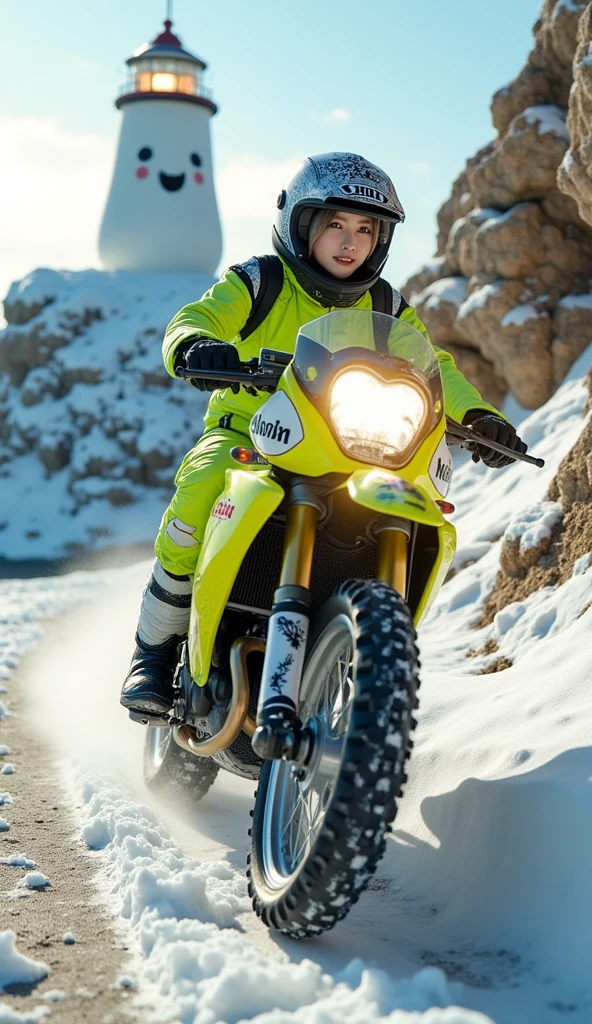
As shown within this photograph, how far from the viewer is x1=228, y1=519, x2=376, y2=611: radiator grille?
3322 mm

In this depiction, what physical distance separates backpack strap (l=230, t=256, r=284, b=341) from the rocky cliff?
7720mm

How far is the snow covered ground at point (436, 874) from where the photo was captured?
7.82ft

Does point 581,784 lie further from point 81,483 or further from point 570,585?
point 81,483

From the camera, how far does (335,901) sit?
8.47 feet

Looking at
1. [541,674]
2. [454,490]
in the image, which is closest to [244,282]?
[541,674]

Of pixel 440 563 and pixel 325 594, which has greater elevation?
pixel 440 563

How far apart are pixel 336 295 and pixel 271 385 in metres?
0.87

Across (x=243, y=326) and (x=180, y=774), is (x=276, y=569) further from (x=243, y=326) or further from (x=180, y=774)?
(x=180, y=774)

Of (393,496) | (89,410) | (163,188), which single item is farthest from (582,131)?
(163,188)

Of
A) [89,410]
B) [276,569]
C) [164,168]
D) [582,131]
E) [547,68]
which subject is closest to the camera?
[276,569]

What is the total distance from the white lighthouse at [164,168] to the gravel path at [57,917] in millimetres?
46540

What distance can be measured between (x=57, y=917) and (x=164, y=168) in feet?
161

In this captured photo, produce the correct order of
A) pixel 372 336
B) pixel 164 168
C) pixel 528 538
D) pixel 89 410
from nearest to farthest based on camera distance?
pixel 372 336 < pixel 528 538 < pixel 89 410 < pixel 164 168

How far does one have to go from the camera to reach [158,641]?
420 cm
